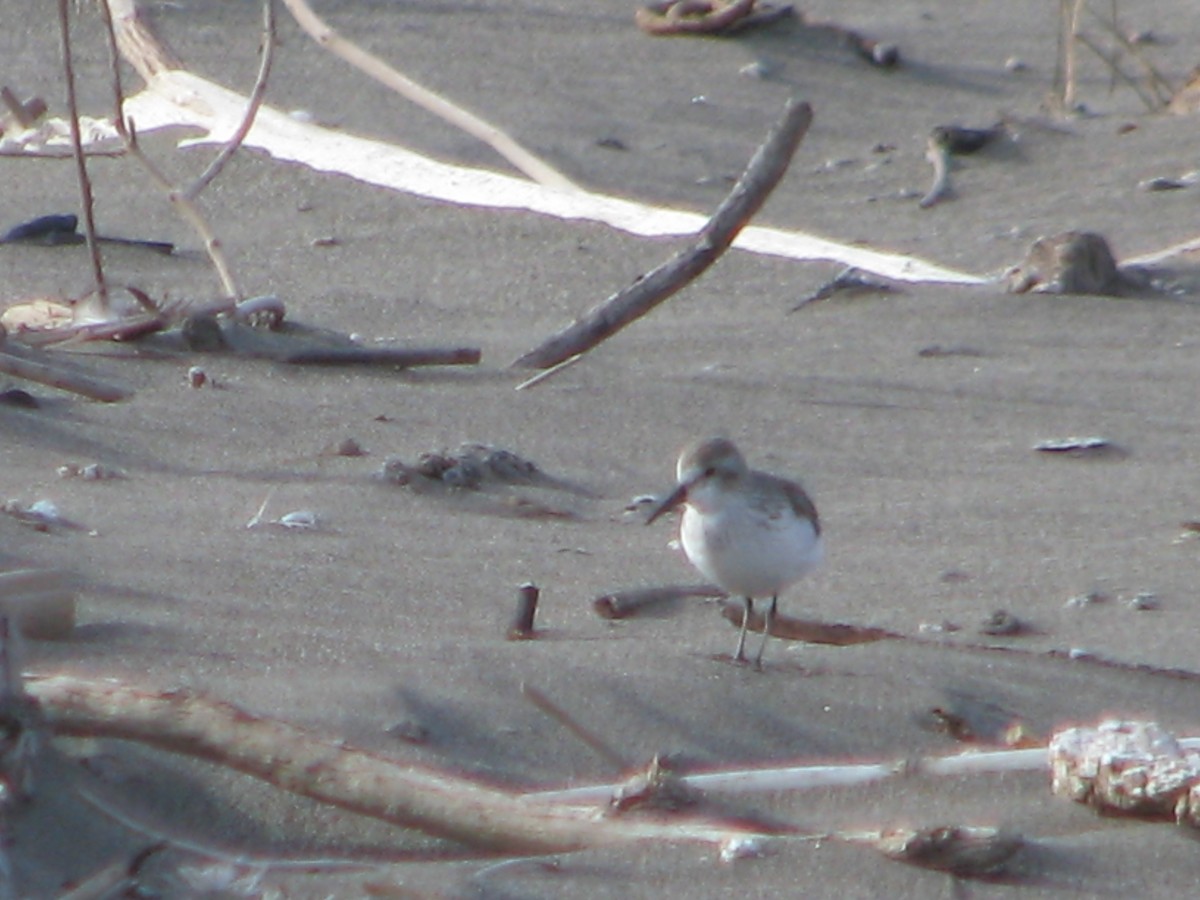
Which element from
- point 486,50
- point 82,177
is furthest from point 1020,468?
point 486,50

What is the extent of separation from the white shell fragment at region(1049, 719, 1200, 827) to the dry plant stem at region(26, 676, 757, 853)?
1.76 ft

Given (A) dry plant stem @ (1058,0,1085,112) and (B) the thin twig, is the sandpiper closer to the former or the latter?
(B) the thin twig

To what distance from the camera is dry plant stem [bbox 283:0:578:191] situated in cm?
963

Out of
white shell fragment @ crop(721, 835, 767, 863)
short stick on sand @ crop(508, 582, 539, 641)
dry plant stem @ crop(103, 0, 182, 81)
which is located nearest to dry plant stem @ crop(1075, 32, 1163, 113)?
dry plant stem @ crop(103, 0, 182, 81)

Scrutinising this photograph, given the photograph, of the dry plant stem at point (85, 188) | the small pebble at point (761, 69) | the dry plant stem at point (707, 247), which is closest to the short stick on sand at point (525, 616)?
the dry plant stem at point (707, 247)

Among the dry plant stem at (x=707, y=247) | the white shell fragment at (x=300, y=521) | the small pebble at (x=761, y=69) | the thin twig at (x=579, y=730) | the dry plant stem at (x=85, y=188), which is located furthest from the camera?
the small pebble at (x=761, y=69)

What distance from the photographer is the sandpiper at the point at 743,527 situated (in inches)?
176

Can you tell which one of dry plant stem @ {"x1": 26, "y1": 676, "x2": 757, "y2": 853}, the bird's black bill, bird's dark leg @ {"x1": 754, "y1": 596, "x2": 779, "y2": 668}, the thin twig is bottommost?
bird's dark leg @ {"x1": 754, "y1": 596, "x2": 779, "y2": 668}

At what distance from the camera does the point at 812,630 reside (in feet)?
15.0

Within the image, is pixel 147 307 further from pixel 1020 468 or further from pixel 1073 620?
pixel 1073 620

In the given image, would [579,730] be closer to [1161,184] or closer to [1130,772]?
[1130,772]

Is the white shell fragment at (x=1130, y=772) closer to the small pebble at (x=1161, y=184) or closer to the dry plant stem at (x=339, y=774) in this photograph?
the dry plant stem at (x=339, y=774)

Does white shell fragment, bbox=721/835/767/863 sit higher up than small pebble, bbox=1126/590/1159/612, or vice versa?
white shell fragment, bbox=721/835/767/863

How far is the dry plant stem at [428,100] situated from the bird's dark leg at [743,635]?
198 inches
